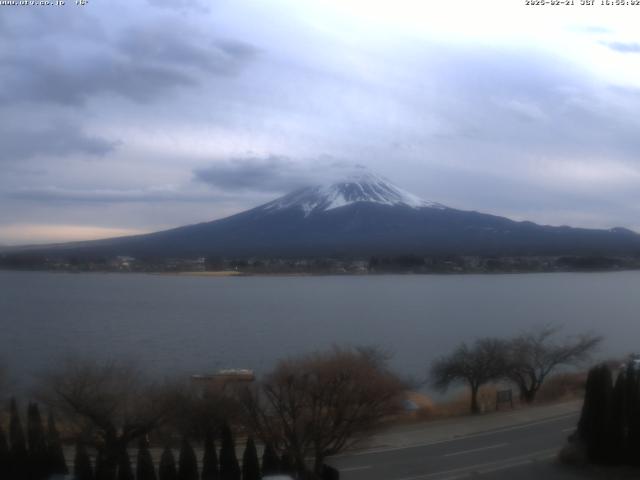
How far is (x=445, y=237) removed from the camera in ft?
275

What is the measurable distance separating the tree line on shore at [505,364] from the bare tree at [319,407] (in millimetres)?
6604

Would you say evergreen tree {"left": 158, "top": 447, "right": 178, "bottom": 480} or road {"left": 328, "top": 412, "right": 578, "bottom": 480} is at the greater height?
evergreen tree {"left": 158, "top": 447, "right": 178, "bottom": 480}

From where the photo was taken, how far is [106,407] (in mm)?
9609

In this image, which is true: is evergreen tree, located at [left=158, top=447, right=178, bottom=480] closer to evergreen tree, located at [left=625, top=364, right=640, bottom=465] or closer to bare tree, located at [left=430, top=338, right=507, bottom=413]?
evergreen tree, located at [left=625, top=364, right=640, bottom=465]

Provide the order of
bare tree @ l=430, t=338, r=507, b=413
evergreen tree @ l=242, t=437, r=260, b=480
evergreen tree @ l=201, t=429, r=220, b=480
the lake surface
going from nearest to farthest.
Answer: evergreen tree @ l=201, t=429, r=220, b=480 → evergreen tree @ l=242, t=437, r=260, b=480 → bare tree @ l=430, t=338, r=507, b=413 → the lake surface

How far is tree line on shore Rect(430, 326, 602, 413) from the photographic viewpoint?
706 inches

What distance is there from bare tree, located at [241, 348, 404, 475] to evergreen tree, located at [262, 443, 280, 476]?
0.89 ft

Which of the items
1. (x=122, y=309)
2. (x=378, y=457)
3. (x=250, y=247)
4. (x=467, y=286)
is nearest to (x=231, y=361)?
(x=378, y=457)

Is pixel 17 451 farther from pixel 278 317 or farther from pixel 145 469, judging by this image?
pixel 278 317

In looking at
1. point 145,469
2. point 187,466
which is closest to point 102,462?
point 145,469

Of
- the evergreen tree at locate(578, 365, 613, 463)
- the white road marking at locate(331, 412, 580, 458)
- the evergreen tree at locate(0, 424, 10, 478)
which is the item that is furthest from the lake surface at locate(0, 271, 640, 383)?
the evergreen tree at locate(578, 365, 613, 463)

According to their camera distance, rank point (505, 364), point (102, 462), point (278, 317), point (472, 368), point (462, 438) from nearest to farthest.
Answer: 1. point (102, 462)
2. point (462, 438)
3. point (472, 368)
4. point (505, 364)
5. point (278, 317)

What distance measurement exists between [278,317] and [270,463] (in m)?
24.8

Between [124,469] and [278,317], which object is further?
[278,317]
